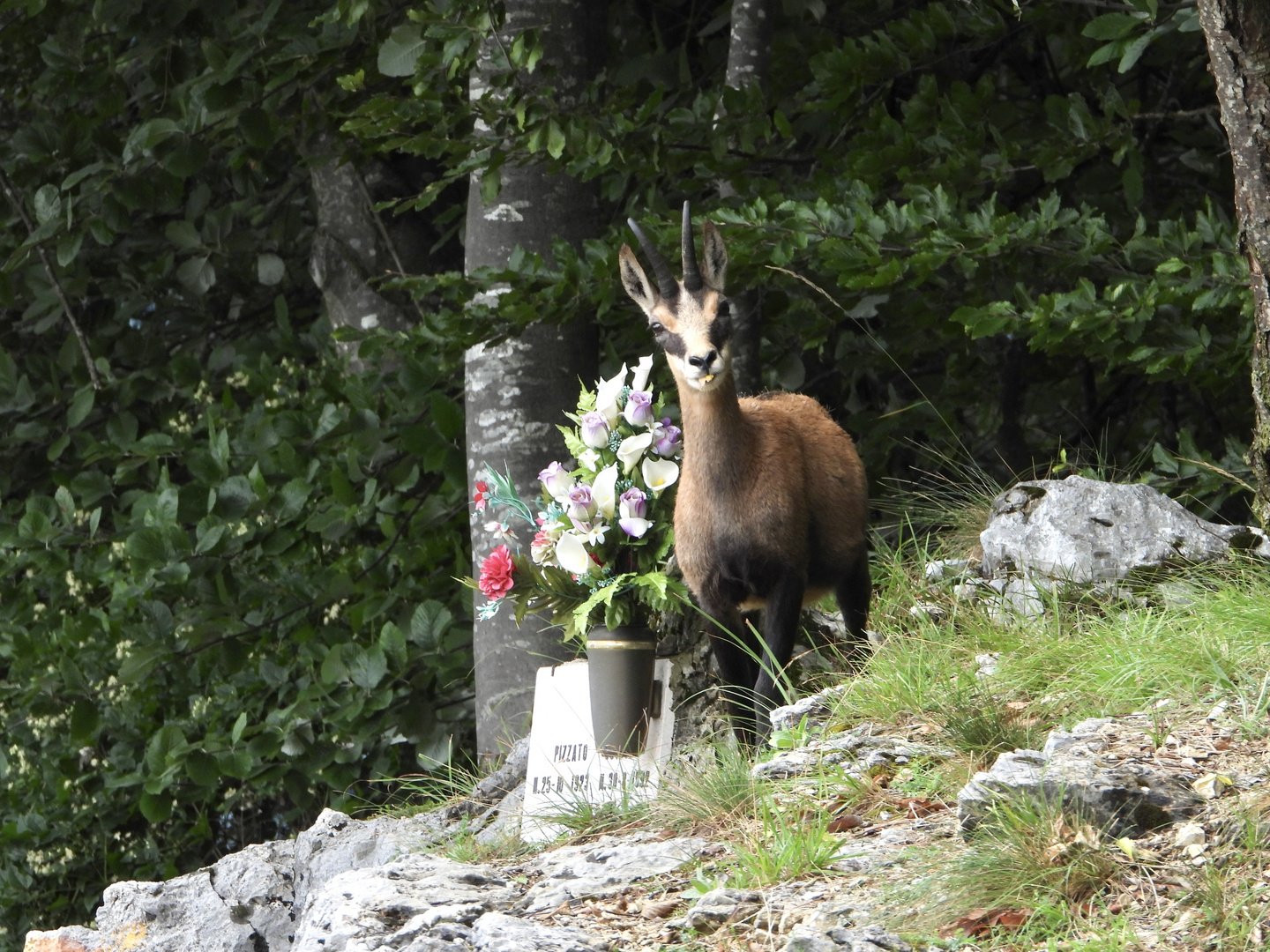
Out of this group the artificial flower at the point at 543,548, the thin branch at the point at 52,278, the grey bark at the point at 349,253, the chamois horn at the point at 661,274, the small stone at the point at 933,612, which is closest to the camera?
the chamois horn at the point at 661,274

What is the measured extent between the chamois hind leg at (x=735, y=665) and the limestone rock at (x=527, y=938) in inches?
50.9

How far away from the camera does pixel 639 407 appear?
463cm

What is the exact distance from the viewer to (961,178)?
231 inches

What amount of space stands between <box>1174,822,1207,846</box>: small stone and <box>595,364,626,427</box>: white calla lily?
225cm

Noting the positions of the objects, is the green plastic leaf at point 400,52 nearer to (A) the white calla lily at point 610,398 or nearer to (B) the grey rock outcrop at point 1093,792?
(A) the white calla lily at point 610,398

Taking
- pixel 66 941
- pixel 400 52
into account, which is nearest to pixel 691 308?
pixel 400 52

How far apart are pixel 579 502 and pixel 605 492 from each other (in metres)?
0.09

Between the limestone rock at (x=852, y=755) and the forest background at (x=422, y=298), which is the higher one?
the forest background at (x=422, y=298)

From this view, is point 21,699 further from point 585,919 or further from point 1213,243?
point 1213,243

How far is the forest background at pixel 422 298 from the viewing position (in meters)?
5.60

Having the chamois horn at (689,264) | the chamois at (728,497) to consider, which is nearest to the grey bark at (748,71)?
the chamois at (728,497)

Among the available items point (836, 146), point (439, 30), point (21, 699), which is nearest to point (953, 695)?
point (439, 30)

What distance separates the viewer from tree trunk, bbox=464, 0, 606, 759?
592 cm

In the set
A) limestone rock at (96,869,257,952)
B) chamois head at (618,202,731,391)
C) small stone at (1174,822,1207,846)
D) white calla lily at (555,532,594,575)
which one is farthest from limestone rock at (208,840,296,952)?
small stone at (1174,822,1207,846)
